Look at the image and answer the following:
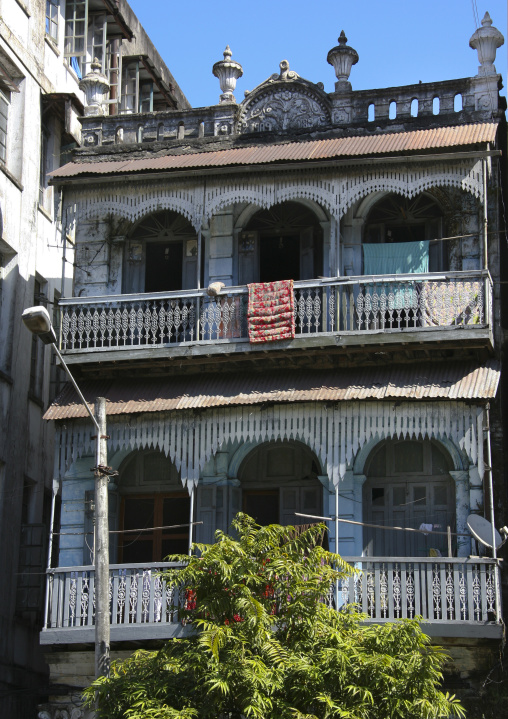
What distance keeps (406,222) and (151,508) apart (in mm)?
6444

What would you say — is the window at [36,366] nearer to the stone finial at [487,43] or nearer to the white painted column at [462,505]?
the white painted column at [462,505]

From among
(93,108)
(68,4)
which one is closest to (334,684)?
(93,108)

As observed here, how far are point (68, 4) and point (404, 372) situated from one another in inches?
477

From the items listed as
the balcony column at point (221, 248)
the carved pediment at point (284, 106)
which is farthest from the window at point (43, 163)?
the carved pediment at point (284, 106)

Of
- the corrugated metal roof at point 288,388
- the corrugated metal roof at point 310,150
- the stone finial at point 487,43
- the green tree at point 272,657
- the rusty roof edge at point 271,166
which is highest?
the stone finial at point 487,43

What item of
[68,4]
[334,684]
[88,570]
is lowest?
[334,684]

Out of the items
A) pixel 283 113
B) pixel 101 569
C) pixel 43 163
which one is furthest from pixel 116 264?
pixel 101 569

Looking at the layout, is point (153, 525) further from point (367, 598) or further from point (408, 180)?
point (408, 180)

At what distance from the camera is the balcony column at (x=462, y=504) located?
19469mm

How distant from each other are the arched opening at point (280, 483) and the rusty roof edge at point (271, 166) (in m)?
4.47

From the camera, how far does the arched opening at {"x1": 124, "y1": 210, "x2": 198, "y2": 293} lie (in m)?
22.9

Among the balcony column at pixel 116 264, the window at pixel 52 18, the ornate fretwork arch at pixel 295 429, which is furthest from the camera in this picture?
the window at pixel 52 18

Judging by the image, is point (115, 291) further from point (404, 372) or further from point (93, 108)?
point (404, 372)

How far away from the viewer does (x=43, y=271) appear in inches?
995
